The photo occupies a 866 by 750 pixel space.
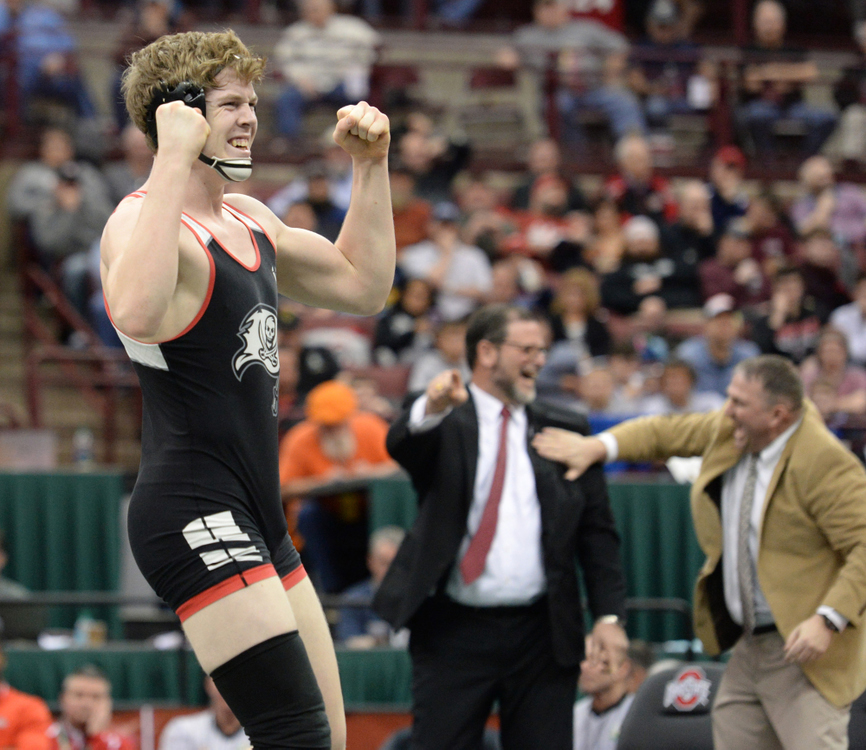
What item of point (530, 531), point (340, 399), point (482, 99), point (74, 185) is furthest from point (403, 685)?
point (482, 99)

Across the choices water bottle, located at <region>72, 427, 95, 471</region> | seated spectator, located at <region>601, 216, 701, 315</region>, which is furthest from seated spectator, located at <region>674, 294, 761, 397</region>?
water bottle, located at <region>72, 427, 95, 471</region>

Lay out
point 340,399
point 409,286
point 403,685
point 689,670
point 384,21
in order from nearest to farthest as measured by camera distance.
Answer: point 689,670 → point 403,685 → point 340,399 → point 409,286 → point 384,21

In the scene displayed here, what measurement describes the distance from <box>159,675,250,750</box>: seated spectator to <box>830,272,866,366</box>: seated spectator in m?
5.87

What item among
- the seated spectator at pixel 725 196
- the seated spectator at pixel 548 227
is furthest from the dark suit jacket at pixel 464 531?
the seated spectator at pixel 725 196

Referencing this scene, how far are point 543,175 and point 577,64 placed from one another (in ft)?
7.72

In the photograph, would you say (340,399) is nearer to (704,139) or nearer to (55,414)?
(55,414)

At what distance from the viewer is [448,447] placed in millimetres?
4906

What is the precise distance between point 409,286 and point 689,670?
5693mm

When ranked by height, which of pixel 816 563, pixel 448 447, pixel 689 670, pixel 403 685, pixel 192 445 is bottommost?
pixel 403 685

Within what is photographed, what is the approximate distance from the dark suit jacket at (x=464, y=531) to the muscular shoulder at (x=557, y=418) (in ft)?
0.13

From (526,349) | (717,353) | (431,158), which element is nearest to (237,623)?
(526,349)

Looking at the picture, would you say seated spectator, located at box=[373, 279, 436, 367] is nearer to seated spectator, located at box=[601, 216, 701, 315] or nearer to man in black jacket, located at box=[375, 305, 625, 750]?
seated spectator, located at box=[601, 216, 701, 315]

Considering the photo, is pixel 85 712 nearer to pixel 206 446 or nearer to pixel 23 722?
pixel 23 722

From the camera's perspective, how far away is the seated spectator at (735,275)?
1160 centimetres
